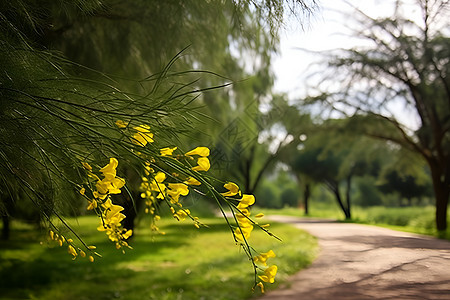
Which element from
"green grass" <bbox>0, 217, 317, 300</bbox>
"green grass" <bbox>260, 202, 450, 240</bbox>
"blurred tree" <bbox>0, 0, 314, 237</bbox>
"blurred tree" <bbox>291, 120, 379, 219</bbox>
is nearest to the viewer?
"blurred tree" <bbox>0, 0, 314, 237</bbox>

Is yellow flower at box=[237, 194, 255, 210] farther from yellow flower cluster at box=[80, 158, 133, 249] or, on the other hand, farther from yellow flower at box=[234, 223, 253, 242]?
yellow flower cluster at box=[80, 158, 133, 249]

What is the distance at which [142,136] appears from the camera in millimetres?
991

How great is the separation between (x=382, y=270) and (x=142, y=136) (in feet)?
2.19

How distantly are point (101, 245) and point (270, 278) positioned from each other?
10881 millimetres

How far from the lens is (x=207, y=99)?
12.0ft

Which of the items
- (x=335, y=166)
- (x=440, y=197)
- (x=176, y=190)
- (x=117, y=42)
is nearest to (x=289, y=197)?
(x=335, y=166)

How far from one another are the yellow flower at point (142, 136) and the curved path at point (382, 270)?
0.60 m

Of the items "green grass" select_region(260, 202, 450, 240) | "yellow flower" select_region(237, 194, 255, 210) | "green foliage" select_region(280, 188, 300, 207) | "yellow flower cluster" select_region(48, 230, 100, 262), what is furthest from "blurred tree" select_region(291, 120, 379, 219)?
"green foliage" select_region(280, 188, 300, 207)

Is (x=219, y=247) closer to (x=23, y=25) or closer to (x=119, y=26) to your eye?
(x=119, y=26)

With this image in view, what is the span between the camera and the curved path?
96 centimetres

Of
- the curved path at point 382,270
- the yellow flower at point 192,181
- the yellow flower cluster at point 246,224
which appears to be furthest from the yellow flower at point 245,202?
the curved path at point 382,270

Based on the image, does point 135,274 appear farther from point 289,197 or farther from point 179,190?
point 289,197

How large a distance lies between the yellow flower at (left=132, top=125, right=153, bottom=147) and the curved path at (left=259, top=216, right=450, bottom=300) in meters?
0.60

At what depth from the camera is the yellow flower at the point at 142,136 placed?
1.00 metres
